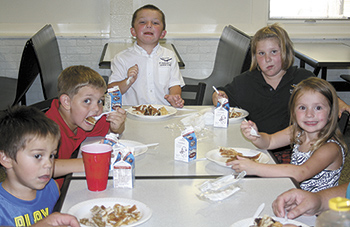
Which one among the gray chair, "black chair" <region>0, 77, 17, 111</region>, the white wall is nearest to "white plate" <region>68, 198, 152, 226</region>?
the gray chair

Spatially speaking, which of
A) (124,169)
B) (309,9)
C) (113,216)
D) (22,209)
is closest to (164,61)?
(124,169)

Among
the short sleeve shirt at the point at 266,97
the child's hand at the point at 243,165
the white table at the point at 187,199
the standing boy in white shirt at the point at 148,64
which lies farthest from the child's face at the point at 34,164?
the standing boy in white shirt at the point at 148,64

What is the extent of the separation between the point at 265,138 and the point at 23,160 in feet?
3.53

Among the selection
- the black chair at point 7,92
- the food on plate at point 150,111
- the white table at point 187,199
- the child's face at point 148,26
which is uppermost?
the child's face at point 148,26

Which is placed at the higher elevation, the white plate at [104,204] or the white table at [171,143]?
the white plate at [104,204]

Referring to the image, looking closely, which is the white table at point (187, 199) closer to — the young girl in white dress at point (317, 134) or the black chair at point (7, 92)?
the young girl in white dress at point (317, 134)

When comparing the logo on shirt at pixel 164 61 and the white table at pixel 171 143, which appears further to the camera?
the logo on shirt at pixel 164 61

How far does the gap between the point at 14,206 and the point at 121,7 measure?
11.8 ft

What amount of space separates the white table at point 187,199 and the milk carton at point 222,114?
2.28 ft

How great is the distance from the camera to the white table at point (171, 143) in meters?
1.75

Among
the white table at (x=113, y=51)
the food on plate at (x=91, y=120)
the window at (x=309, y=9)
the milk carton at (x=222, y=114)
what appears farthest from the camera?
the window at (x=309, y=9)

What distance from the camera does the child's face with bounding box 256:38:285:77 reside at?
2.59 m

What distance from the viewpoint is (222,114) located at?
2.32 metres

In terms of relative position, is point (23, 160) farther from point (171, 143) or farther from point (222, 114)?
point (222, 114)
